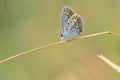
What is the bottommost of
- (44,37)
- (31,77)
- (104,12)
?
(31,77)

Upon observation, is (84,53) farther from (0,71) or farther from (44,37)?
(0,71)

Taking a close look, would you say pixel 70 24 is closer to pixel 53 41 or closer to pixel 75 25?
pixel 75 25

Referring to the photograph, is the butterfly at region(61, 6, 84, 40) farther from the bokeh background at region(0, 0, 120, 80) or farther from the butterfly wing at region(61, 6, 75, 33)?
the bokeh background at region(0, 0, 120, 80)

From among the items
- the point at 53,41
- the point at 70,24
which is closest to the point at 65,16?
the point at 70,24

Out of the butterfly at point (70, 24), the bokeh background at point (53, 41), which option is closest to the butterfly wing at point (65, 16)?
the butterfly at point (70, 24)

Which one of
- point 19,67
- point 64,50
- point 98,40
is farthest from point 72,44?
point 19,67

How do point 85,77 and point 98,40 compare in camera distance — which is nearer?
point 85,77
